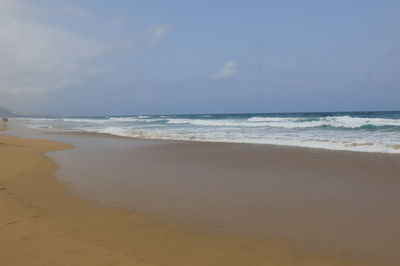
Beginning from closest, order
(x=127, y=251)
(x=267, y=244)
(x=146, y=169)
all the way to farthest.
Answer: (x=127, y=251) → (x=267, y=244) → (x=146, y=169)

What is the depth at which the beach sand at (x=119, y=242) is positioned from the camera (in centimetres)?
288

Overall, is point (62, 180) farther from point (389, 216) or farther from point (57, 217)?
point (389, 216)

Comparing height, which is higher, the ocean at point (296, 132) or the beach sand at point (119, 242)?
the ocean at point (296, 132)

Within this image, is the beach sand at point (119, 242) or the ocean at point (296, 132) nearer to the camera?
the beach sand at point (119, 242)

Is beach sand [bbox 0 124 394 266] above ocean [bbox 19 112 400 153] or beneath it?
beneath

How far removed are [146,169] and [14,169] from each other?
3.44 m

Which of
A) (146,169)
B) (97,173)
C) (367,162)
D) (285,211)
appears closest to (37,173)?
(97,173)

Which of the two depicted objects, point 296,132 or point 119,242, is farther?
point 296,132

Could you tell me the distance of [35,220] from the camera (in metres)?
3.98

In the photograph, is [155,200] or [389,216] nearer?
[389,216]

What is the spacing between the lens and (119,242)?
129 inches

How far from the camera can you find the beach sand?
9.46 feet

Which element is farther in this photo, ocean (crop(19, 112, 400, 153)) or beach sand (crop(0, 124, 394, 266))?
ocean (crop(19, 112, 400, 153))

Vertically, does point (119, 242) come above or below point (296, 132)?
below
